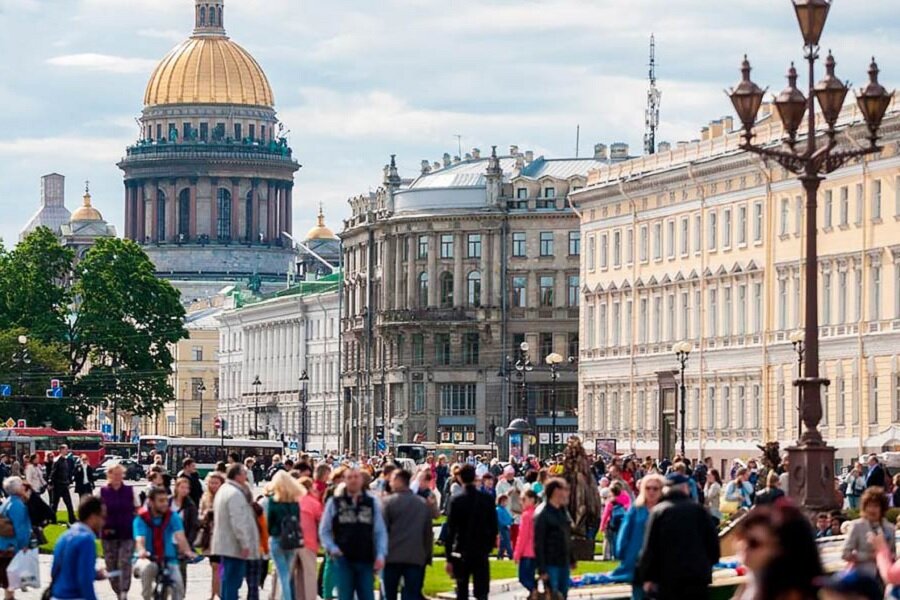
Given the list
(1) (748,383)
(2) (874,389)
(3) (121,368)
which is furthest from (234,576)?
(3) (121,368)

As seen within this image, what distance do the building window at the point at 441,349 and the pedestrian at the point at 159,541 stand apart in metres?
117

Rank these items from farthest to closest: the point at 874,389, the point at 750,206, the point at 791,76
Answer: the point at 750,206, the point at 874,389, the point at 791,76

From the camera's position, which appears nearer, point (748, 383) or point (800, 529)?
point (800, 529)

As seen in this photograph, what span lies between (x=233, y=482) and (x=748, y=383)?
208ft

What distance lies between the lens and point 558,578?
1020 inches

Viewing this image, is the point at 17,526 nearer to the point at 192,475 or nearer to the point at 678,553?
the point at 678,553

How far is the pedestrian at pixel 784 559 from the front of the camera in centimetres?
1313

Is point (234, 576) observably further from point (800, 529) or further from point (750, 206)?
point (750, 206)

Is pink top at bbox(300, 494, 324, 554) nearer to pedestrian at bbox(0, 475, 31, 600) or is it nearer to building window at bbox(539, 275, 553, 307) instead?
pedestrian at bbox(0, 475, 31, 600)

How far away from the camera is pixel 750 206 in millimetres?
88750

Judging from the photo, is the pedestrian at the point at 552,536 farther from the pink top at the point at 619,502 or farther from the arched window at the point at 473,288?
A: the arched window at the point at 473,288

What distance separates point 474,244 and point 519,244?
2.47 metres

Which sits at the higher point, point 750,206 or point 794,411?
point 750,206

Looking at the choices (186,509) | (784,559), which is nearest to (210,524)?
(186,509)
